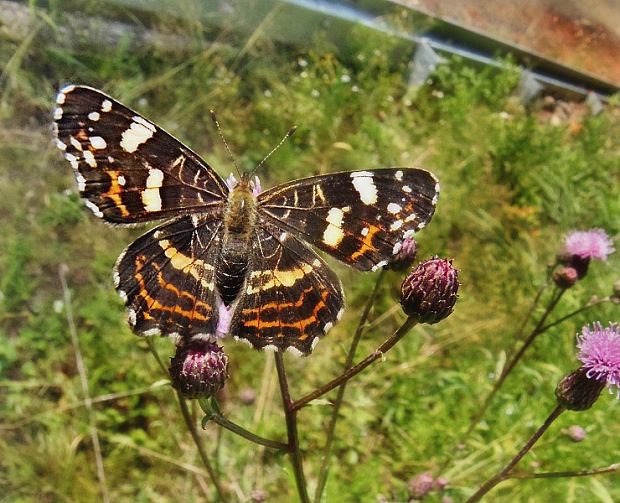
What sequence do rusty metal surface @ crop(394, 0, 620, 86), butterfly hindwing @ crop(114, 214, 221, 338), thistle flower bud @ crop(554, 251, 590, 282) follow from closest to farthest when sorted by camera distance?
butterfly hindwing @ crop(114, 214, 221, 338) → thistle flower bud @ crop(554, 251, 590, 282) → rusty metal surface @ crop(394, 0, 620, 86)

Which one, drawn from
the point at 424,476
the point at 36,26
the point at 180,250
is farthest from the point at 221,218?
the point at 36,26

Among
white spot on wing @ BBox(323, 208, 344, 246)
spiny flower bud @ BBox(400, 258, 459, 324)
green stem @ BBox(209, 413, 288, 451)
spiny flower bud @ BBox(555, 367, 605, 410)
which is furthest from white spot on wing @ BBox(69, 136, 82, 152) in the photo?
spiny flower bud @ BBox(555, 367, 605, 410)

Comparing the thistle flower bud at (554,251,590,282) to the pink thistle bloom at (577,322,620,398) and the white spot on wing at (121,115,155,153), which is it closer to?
the pink thistle bloom at (577,322,620,398)

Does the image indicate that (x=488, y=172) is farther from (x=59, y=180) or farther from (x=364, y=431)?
(x=59, y=180)

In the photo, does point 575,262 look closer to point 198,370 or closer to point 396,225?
point 396,225

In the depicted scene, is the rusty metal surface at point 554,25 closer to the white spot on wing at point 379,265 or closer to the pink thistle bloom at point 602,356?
the pink thistle bloom at point 602,356

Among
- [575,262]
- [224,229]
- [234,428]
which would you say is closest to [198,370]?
[234,428]

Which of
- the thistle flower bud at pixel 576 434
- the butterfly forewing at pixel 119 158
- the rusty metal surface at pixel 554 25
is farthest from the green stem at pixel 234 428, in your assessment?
the rusty metal surface at pixel 554 25
